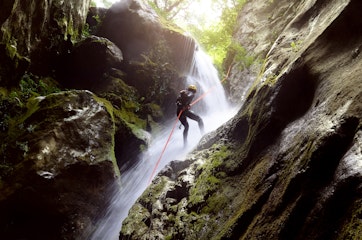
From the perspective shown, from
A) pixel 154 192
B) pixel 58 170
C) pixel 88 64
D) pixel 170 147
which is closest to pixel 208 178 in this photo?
pixel 154 192

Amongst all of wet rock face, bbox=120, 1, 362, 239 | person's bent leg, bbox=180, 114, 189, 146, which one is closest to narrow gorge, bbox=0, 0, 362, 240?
wet rock face, bbox=120, 1, 362, 239

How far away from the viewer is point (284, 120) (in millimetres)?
4309

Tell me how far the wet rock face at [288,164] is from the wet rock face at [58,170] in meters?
1.85

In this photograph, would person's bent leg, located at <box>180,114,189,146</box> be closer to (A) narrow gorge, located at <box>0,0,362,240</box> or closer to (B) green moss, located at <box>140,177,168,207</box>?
(A) narrow gorge, located at <box>0,0,362,240</box>

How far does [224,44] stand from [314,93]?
1226 cm

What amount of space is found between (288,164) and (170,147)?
719cm

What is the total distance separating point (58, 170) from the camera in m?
6.57

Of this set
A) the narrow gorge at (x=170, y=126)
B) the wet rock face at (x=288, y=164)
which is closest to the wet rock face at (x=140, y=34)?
the narrow gorge at (x=170, y=126)

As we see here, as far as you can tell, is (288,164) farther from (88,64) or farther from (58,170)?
(88,64)

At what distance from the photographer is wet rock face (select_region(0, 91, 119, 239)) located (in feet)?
20.0

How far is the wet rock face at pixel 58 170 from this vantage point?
20.0ft

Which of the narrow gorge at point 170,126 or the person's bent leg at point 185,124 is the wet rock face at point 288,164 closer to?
the narrow gorge at point 170,126

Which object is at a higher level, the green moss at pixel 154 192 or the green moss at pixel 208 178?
the green moss at pixel 154 192

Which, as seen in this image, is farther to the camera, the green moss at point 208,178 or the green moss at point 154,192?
the green moss at point 154,192
